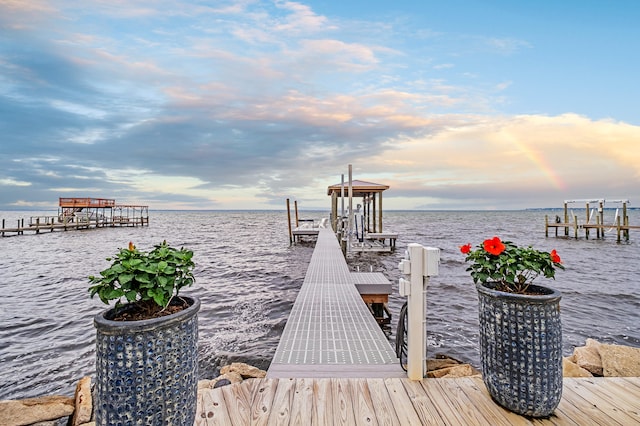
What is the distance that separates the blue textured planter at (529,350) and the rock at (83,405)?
13.3ft

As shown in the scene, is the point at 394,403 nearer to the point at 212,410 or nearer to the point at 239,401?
the point at 239,401

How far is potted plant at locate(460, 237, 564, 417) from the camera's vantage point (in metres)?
1.86

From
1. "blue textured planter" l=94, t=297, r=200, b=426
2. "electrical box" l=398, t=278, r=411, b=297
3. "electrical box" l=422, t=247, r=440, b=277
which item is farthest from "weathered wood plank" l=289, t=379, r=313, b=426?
"electrical box" l=422, t=247, r=440, b=277

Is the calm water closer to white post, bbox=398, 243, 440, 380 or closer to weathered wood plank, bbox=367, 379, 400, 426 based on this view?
weathered wood plank, bbox=367, 379, 400, 426

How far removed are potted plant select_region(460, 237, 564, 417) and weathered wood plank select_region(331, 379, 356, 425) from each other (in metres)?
1.05

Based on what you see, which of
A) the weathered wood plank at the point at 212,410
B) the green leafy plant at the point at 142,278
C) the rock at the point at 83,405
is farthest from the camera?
the rock at the point at 83,405

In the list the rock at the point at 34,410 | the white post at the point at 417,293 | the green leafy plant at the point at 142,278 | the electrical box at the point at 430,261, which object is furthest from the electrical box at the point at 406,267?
the rock at the point at 34,410

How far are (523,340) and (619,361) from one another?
127 inches

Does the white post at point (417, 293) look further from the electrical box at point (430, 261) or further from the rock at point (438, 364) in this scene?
the rock at point (438, 364)

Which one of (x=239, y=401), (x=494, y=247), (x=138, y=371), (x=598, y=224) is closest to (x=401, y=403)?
(x=239, y=401)

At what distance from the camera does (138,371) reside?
134cm

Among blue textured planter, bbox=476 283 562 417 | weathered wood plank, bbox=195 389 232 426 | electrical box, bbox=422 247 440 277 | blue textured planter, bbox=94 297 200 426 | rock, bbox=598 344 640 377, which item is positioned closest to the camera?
blue textured planter, bbox=94 297 200 426

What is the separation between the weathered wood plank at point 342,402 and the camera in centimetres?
197

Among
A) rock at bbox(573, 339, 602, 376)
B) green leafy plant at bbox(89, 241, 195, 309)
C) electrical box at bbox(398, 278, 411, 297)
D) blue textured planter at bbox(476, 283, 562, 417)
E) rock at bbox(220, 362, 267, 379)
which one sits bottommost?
rock at bbox(220, 362, 267, 379)
